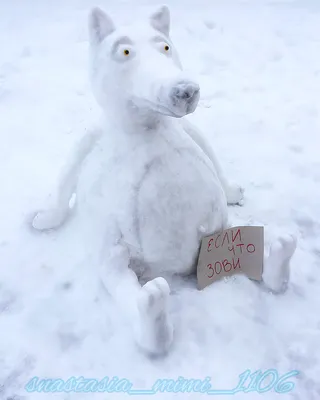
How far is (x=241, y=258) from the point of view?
3.77ft

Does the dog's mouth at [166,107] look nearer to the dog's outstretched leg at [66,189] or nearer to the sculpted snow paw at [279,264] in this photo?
the dog's outstretched leg at [66,189]

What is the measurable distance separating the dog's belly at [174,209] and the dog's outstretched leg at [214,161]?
0.41 ft

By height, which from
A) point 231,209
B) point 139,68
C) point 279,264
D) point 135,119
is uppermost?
point 139,68

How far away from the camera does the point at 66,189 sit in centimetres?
122

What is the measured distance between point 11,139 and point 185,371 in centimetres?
123

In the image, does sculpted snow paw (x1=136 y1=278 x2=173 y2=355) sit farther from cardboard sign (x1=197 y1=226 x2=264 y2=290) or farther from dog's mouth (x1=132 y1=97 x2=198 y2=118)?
dog's mouth (x1=132 y1=97 x2=198 y2=118)

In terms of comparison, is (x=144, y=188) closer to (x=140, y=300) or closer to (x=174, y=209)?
(x=174, y=209)

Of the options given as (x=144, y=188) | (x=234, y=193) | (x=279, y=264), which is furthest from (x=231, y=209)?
(x=144, y=188)

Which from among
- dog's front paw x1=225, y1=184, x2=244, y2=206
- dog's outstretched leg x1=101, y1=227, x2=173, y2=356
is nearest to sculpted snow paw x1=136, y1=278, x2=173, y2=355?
dog's outstretched leg x1=101, y1=227, x2=173, y2=356

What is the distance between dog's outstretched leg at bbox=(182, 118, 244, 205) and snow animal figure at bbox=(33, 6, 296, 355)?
61 millimetres

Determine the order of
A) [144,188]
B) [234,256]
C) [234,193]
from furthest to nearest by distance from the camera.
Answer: [234,193], [234,256], [144,188]

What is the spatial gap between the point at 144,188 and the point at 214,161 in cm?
31

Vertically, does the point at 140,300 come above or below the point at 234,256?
above

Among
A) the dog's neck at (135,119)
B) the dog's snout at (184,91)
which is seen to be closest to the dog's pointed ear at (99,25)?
the dog's neck at (135,119)
